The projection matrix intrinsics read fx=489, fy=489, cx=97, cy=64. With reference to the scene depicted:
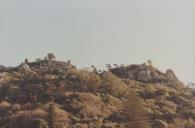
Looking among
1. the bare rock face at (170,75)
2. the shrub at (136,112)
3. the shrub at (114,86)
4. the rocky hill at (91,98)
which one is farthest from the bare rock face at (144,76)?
the shrub at (136,112)

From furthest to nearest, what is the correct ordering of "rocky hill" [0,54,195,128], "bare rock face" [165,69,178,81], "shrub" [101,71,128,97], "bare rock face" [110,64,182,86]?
"bare rock face" [165,69,178,81] < "bare rock face" [110,64,182,86] < "shrub" [101,71,128,97] < "rocky hill" [0,54,195,128]

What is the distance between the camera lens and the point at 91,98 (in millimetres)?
79750

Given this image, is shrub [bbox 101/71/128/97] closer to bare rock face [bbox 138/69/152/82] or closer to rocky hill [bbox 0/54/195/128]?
A: rocky hill [bbox 0/54/195/128]

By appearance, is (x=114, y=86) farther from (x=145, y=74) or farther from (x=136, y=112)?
(x=136, y=112)

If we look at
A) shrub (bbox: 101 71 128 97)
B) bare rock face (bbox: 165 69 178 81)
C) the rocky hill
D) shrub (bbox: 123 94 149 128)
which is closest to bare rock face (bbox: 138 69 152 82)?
the rocky hill

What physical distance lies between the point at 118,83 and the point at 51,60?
25.4m

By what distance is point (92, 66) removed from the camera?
10231cm

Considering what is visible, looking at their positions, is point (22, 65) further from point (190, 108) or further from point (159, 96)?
point (190, 108)

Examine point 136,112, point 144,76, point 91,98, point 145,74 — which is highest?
point 145,74

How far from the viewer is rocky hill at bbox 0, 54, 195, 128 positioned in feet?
227

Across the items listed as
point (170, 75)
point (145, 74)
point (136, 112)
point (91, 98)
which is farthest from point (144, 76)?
point (136, 112)

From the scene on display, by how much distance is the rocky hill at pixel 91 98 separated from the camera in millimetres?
69250

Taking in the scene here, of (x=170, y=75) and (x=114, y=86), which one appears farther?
(x=170, y=75)

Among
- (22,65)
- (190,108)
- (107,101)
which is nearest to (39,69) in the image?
(22,65)
